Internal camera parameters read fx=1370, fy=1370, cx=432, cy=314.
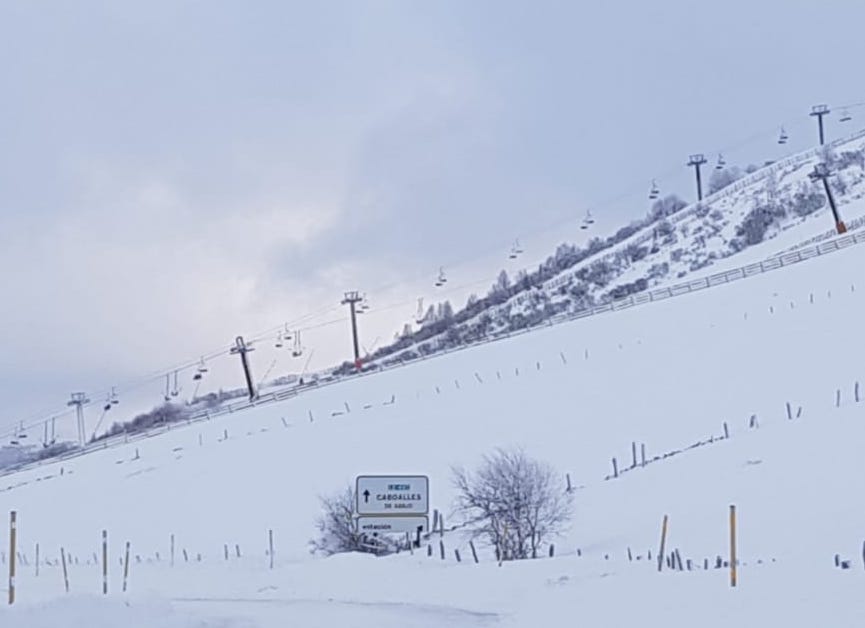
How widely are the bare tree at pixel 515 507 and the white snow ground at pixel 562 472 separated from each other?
0.63 m

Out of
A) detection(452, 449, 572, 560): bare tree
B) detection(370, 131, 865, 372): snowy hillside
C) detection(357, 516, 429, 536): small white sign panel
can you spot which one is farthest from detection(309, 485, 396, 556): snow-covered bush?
detection(370, 131, 865, 372): snowy hillside

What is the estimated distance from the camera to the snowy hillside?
11888cm

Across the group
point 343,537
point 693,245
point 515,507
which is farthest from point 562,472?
point 693,245

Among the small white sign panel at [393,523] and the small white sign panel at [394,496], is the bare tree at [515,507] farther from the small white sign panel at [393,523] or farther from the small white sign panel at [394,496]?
the small white sign panel at [394,496]

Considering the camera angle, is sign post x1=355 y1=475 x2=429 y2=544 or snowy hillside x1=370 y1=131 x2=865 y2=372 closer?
sign post x1=355 y1=475 x2=429 y2=544

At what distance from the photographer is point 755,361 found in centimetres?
5444

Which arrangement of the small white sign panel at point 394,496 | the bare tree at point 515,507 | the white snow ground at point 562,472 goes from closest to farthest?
the white snow ground at point 562,472
the small white sign panel at point 394,496
the bare tree at point 515,507

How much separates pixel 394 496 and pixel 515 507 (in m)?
3.88

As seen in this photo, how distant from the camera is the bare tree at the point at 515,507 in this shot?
1129 inches

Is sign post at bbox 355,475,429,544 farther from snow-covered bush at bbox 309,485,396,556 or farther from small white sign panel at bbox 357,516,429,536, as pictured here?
snow-covered bush at bbox 309,485,396,556

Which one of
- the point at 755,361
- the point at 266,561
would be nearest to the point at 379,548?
the point at 266,561

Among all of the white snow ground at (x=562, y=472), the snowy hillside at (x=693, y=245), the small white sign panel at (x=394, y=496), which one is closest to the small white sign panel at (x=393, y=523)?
the small white sign panel at (x=394, y=496)

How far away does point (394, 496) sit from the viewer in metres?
26.5

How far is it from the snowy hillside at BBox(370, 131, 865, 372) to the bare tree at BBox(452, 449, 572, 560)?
249 ft
